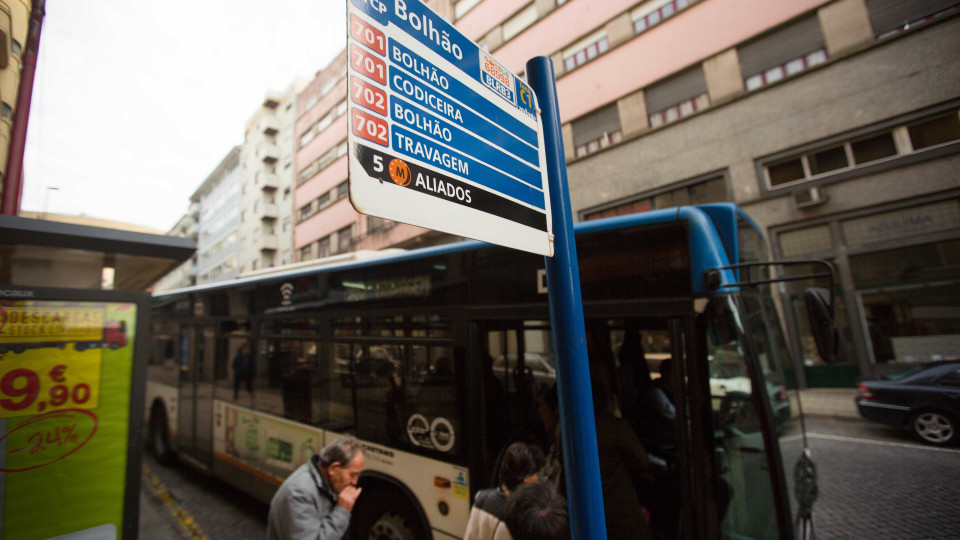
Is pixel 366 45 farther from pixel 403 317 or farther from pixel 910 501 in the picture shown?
pixel 910 501

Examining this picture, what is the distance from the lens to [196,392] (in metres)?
6.31

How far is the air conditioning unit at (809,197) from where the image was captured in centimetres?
1045

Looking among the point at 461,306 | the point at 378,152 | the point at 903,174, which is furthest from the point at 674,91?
the point at 378,152

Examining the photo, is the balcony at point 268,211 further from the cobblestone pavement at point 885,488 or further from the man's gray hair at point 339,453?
the cobblestone pavement at point 885,488

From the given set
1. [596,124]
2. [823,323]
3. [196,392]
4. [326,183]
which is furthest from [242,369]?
[326,183]

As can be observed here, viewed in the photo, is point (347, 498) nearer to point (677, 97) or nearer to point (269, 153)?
point (677, 97)

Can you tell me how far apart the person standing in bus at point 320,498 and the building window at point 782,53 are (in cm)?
1333

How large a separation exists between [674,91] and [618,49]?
243 centimetres

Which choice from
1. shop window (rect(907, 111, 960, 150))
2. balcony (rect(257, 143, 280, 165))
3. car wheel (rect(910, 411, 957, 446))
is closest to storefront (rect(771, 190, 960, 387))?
shop window (rect(907, 111, 960, 150))

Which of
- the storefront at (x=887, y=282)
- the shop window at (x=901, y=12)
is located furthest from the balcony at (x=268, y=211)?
the shop window at (x=901, y=12)

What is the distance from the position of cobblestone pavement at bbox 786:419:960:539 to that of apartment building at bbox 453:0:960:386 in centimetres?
156

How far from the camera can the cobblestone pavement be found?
4.12 m

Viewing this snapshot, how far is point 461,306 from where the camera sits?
340cm

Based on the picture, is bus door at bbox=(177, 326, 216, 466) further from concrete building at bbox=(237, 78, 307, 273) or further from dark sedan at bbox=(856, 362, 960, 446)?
concrete building at bbox=(237, 78, 307, 273)
